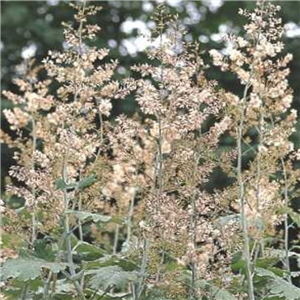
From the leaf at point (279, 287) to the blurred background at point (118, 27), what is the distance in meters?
8.92

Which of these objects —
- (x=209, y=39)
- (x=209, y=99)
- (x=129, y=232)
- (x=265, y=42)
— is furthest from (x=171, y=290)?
(x=209, y=39)

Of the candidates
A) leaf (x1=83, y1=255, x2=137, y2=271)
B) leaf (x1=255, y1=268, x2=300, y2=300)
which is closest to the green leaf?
leaf (x1=83, y1=255, x2=137, y2=271)

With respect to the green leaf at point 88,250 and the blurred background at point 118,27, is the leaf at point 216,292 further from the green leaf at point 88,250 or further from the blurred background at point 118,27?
the blurred background at point 118,27

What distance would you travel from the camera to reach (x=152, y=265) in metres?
3.93

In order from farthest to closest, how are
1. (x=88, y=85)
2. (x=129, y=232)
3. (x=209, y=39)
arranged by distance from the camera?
1. (x=209, y=39)
2. (x=129, y=232)
3. (x=88, y=85)

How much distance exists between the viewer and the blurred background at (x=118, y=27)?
531 inches

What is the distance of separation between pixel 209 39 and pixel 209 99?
1021cm

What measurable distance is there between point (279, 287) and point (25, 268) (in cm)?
118

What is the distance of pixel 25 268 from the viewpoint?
12.3 feet

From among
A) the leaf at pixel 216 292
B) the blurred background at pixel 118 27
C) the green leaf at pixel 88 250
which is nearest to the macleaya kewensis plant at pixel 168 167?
the leaf at pixel 216 292

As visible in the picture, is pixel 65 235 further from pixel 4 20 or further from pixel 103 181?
pixel 4 20

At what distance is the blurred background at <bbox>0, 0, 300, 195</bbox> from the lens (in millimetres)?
13477

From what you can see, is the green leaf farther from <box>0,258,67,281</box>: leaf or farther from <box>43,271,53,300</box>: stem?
<box>0,258,67,281</box>: leaf

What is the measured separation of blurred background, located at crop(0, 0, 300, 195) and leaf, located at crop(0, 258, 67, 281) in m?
8.95
